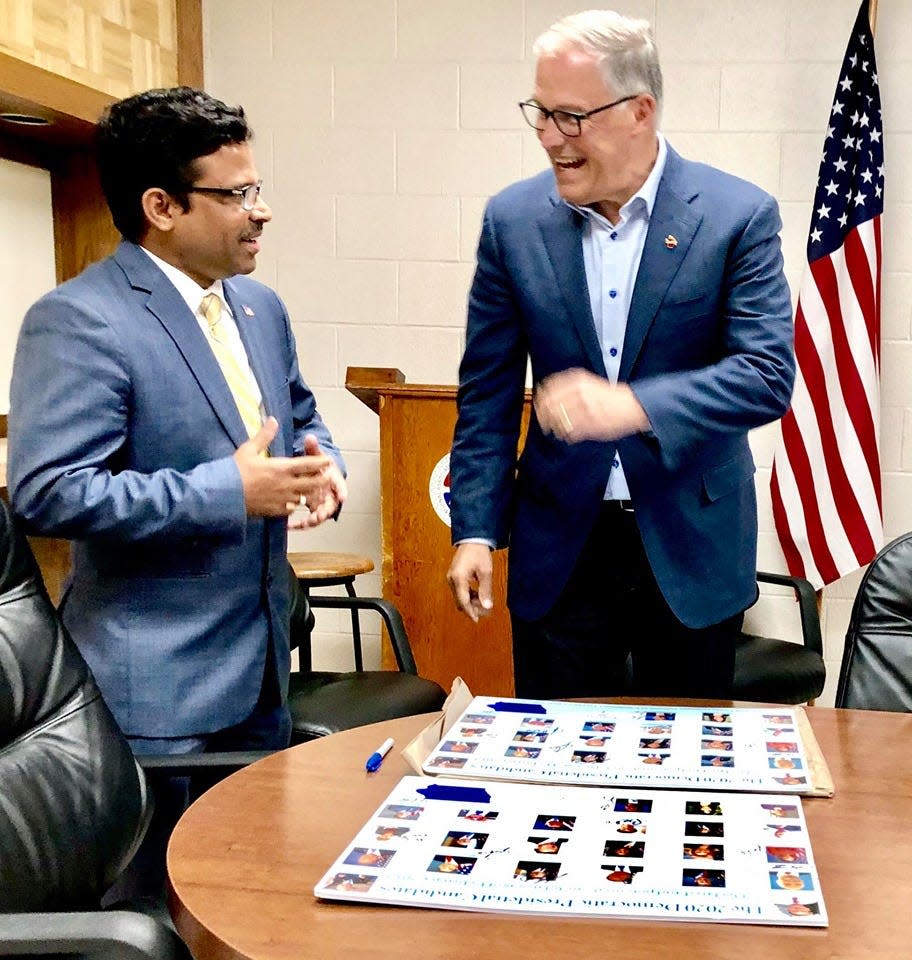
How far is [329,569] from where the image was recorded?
3.11 metres

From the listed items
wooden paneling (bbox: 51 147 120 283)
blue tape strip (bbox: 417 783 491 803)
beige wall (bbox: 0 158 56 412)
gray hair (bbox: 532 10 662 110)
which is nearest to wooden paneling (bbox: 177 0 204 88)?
wooden paneling (bbox: 51 147 120 283)

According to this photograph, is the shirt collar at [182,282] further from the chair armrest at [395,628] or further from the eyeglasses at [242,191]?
the chair armrest at [395,628]

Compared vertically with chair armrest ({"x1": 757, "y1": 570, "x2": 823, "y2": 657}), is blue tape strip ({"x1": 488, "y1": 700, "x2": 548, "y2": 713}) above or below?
above

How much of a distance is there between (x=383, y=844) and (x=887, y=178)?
10.1 feet

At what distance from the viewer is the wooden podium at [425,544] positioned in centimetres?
303

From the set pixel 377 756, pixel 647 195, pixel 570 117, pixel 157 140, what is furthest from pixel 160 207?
pixel 377 756

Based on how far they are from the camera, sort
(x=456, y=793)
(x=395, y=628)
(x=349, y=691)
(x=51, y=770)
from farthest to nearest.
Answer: (x=395, y=628) < (x=349, y=691) < (x=51, y=770) < (x=456, y=793)

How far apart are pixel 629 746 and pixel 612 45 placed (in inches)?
40.8

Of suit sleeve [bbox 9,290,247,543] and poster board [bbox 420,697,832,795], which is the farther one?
suit sleeve [bbox 9,290,247,543]

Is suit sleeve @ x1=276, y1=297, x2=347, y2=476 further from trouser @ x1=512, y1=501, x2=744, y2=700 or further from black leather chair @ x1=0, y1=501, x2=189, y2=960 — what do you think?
black leather chair @ x1=0, y1=501, x2=189, y2=960

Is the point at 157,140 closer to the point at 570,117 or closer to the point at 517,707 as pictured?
the point at 570,117

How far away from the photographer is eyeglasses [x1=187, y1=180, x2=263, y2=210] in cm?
173

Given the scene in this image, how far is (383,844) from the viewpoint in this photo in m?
0.96

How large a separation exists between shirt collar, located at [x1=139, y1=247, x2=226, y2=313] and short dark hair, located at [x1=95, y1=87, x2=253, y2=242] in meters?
0.06
